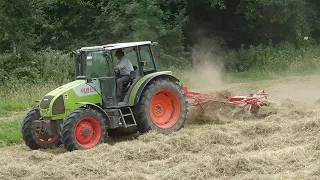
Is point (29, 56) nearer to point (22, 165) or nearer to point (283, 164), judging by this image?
point (22, 165)

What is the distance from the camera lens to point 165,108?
1212 cm

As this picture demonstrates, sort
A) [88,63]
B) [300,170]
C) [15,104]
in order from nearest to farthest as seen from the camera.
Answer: [300,170] → [88,63] → [15,104]

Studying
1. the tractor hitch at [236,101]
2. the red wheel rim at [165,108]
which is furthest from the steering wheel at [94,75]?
the tractor hitch at [236,101]

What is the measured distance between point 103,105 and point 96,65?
799 mm

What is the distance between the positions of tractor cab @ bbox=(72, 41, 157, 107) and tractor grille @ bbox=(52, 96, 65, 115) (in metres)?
0.70

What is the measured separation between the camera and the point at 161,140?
10398mm

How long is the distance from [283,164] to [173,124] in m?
3.97

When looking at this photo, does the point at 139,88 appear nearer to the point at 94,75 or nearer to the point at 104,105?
the point at 104,105

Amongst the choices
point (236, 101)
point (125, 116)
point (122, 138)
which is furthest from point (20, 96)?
point (236, 101)

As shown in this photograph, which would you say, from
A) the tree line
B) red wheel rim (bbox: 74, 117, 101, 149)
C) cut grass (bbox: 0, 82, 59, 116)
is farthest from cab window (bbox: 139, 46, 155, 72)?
the tree line

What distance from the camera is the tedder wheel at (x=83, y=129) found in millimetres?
10188

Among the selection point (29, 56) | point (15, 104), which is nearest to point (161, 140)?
point (15, 104)

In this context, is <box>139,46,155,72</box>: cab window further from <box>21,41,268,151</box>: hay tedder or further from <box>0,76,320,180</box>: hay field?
<box>0,76,320,180</box>: hay field

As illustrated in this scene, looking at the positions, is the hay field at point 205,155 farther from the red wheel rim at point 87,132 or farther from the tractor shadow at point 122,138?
the tractor shadow at point 122,138
